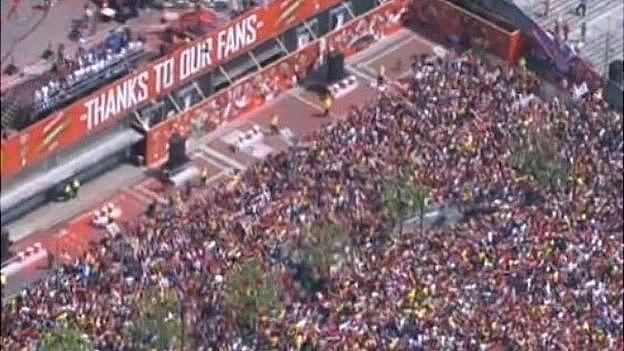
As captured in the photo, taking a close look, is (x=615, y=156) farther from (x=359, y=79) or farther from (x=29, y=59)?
(x=29, y=59)

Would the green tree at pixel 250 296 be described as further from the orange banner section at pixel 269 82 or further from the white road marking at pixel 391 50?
the white road marking at pixel 391 50

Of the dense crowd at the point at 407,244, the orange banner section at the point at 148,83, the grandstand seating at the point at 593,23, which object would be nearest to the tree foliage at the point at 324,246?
the dense crowd at the point at 407,244

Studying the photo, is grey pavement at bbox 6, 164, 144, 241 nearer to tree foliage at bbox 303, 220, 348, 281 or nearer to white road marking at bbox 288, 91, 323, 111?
white road marking at bbox 288, 91, 323, 111

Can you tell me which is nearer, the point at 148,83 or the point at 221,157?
the point at 148,83

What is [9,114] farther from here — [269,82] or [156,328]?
[269,82]

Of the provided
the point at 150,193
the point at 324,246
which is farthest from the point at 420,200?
the point at 150,193
